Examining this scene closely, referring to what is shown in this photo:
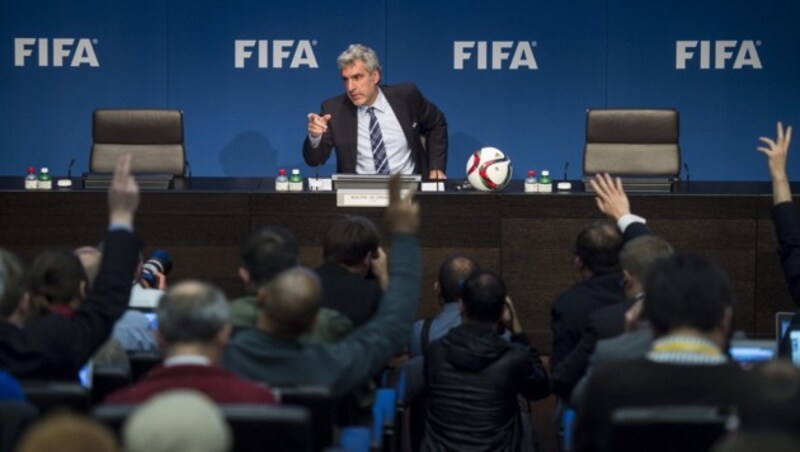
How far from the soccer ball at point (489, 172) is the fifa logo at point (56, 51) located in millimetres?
3979

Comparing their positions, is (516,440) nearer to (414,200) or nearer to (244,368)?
(244,368)

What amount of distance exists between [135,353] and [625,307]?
1.60 meters

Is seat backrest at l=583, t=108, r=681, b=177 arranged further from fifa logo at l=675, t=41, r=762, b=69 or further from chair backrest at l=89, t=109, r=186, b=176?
chair backrest at l=89, t=109, r=186, b=176

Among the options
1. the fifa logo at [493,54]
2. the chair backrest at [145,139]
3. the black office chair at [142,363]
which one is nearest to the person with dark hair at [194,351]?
the black office chair at [142,363]

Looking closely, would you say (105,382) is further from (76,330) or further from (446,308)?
(446,308)

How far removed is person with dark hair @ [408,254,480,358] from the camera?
5.52 m

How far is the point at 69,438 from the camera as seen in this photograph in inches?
85.2

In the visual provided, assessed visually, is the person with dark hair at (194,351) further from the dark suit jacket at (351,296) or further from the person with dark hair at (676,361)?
the dark suit jacket at (351,296)

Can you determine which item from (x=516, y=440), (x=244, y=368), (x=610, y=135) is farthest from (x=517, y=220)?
(x=244, y=368)

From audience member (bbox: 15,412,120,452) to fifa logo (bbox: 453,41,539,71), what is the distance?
27.7 ft

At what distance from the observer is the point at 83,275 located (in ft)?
13.9

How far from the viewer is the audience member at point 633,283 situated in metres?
Result: 4.05

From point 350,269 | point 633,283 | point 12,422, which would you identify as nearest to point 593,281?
point 633,283

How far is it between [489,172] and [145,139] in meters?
2.24
